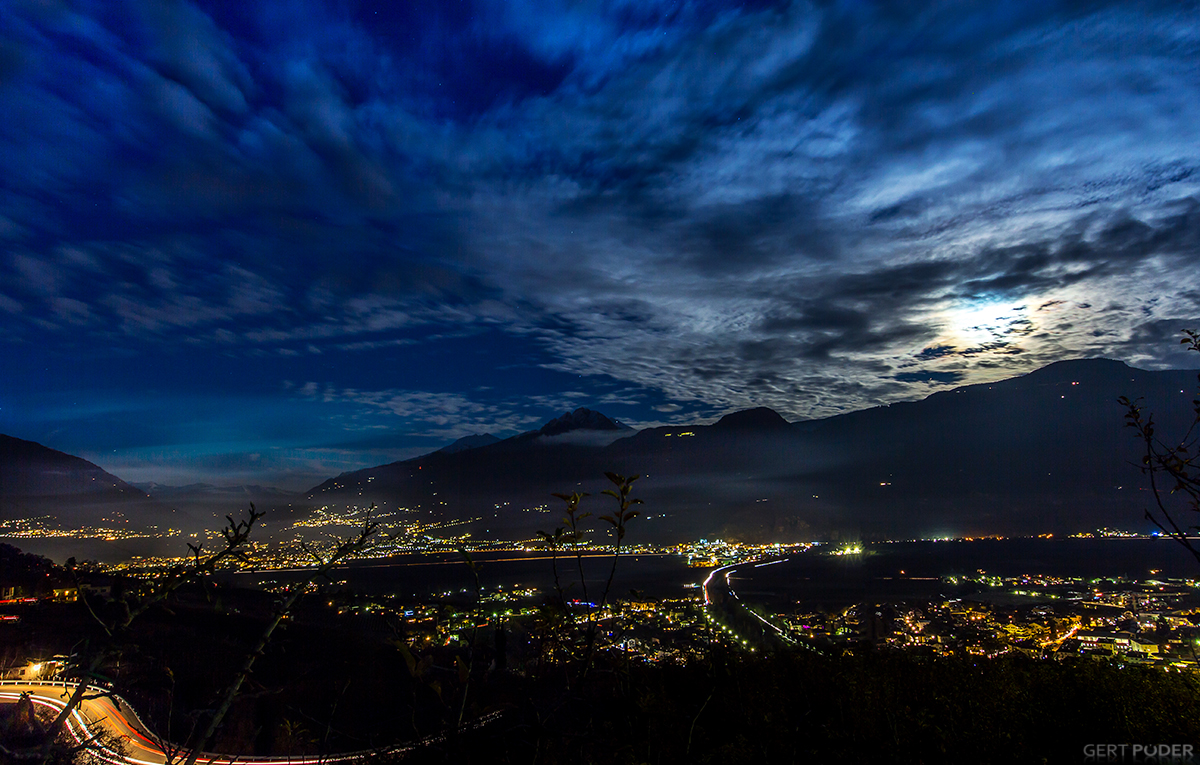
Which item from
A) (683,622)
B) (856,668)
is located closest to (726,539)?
(683,622)

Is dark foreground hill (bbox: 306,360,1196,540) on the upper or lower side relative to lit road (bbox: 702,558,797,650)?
upper

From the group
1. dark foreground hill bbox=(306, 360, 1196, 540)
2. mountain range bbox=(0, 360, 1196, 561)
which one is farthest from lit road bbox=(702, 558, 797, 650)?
dark foreground hill bbox=(306, 360, 1196, 540)

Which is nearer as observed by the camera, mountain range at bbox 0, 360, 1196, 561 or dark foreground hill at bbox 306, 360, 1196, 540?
mountain range at bbox 0, 360, 1196, 561

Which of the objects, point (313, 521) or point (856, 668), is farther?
point (313, 521)

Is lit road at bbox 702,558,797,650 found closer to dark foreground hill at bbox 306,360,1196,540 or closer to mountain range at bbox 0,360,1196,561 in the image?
mountain range at bbox 0,360,1196,561

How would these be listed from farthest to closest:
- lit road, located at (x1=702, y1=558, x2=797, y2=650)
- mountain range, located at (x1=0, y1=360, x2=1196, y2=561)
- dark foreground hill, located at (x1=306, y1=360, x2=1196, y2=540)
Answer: dark foreground hill, located at (x1=306, y1=360, x2=1196, y2=540) → mountain range, located at (x1=0, y1=360, x2=1196, y2=561) → lit road, located at (x1=702, y1=558, x2=797, y2=650)

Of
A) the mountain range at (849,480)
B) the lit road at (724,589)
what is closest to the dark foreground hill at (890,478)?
the mountain range at (849,480)

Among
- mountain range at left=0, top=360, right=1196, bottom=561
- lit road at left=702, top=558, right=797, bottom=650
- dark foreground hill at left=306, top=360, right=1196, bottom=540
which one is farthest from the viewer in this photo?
dark foreground hill at left=306, top=360, right=1196, bottom=540

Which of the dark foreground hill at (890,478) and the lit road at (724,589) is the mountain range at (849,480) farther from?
the lit road at (724,589)

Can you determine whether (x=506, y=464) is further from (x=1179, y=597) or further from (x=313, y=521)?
(x=1179, y=597)
